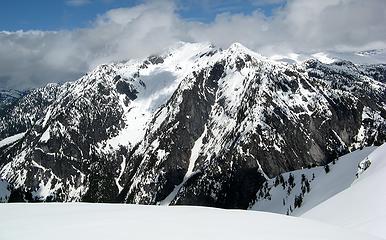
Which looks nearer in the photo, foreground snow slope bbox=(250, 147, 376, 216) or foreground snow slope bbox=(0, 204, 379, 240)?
foreground snow slope bbox=(0, 204, 379, 240)

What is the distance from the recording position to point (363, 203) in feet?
103

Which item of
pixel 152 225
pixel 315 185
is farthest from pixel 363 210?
pixel 315 185

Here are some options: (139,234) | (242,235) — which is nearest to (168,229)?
(139,234)

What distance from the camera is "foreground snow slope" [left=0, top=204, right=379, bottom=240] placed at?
→ 15.9 metres

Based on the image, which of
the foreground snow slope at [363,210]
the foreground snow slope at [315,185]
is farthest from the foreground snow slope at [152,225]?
the foreground snow slope at [315,185]

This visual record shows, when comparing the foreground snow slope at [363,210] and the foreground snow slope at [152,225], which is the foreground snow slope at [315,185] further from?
the foreground snow slope at [152,225]

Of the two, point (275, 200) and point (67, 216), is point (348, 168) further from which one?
point (67, 216)

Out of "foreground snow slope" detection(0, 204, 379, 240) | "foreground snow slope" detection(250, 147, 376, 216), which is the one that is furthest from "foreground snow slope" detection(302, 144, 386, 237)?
"foreground snow slope" detection(250, 147, 376, 216)

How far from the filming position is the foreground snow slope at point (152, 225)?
15891mm

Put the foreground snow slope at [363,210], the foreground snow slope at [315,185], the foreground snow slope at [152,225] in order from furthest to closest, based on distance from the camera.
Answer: the foreground snow slope at [315,185], the foreground snow slope at [363,210], the foreground snow slope at [152,225]

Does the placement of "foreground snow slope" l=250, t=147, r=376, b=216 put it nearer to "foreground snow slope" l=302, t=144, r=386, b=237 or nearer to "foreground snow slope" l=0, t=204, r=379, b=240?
"foreground snow slope" l=302, t=144, r=386, b=237

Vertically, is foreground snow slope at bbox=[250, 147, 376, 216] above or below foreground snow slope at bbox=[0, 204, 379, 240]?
above

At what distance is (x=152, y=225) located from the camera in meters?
17.3

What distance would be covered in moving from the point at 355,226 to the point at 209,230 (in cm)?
1123
